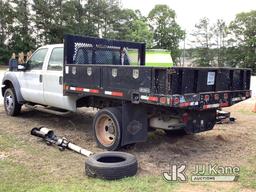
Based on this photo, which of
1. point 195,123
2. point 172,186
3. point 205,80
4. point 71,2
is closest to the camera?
point 172,186

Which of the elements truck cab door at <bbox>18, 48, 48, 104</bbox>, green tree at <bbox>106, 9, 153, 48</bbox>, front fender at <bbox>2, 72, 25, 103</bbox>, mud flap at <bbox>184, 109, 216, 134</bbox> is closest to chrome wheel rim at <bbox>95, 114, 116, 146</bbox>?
mud flap at <bbox>184, 109, 216, 134</bbox>

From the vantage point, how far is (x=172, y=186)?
17.7 feet

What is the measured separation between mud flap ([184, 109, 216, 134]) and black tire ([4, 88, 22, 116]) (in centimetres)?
533

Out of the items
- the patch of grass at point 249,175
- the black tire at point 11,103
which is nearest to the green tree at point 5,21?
the black tire at point 11,103

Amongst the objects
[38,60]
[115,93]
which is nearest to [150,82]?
[115,93]

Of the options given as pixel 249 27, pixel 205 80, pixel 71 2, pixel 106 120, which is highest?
pixel 71 2

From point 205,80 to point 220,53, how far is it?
163 feet

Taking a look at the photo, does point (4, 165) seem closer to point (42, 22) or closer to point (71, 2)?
point (42, 22)

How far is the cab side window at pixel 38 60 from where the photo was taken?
949cm

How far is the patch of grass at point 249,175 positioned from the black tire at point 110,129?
6.91 feet

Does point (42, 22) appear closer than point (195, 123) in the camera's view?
No

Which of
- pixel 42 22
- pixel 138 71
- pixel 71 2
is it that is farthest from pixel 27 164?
pixel 71 2

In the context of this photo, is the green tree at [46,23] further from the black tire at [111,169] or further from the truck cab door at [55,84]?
the black tire at [111,169]

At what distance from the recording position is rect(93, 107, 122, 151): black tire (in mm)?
6894
